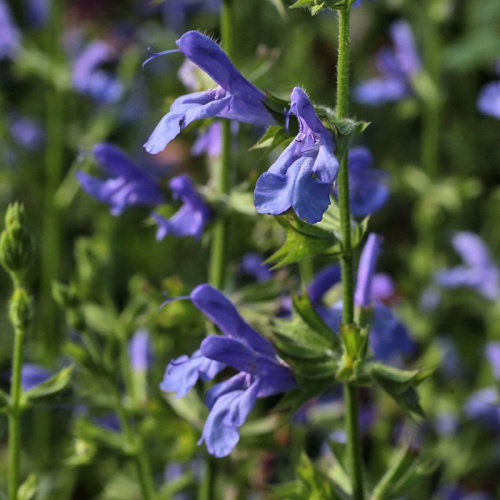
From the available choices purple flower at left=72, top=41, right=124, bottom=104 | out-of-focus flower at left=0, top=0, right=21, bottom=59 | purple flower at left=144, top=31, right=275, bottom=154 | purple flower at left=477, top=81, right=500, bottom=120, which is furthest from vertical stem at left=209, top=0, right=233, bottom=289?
out-of-focus flower at left=0, top=0, right=21, bottom=59

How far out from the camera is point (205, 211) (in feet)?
7.51

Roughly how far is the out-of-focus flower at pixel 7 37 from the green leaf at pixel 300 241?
2516 mm

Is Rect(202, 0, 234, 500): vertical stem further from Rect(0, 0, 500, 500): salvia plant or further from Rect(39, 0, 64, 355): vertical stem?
Rect(39, 0, 64, 355): vertical stem

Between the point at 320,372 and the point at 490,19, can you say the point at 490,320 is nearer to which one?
the point at 490,19

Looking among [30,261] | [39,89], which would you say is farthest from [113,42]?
[30,261]

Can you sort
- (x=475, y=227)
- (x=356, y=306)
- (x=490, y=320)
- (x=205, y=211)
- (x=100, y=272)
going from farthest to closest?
(x=475, y=227)
(x=490, y=320)
(x=100, y=272)
(x=205, y=211)
(x=356, y=306)

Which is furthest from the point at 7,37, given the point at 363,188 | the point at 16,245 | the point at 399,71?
the point at 16,245

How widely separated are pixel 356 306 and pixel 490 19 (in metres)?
2.64

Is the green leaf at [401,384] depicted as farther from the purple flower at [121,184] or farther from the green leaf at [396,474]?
the purple flower at [121,184]

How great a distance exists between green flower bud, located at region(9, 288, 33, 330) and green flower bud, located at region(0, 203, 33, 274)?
0.07 metres

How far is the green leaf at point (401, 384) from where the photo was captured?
1762 mm

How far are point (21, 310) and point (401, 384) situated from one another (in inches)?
30.7

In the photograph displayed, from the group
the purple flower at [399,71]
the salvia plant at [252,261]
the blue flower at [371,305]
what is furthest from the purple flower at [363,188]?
the purple flower at [399,71]

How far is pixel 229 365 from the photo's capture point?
1799mm
